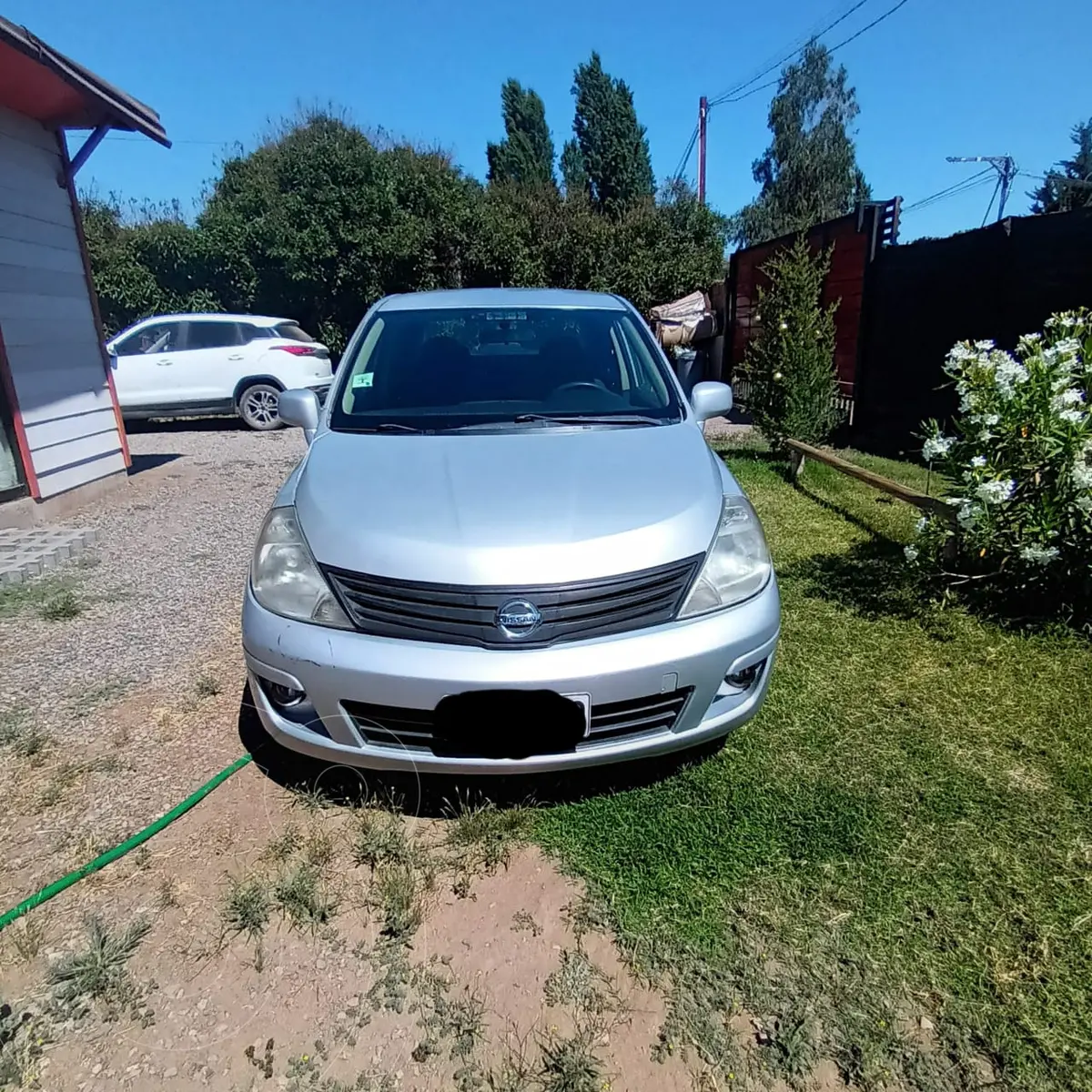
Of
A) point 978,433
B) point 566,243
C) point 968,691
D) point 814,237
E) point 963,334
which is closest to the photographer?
point 968,691

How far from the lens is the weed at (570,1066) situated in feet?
4.98

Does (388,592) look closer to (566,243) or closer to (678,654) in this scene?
(678,654)

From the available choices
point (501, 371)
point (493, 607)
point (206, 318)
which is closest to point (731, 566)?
point (493, 607)

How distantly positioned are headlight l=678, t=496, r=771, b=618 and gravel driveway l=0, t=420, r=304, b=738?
2583 mm

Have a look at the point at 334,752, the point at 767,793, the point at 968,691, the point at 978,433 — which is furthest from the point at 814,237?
the point at 334,752

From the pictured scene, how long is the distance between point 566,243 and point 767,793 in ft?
55.6

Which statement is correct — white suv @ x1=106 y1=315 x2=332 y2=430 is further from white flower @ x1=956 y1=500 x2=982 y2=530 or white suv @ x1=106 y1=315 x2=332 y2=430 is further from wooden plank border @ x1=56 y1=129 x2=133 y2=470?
white flower @ x1=956 y1=500 x2=982 y2=530

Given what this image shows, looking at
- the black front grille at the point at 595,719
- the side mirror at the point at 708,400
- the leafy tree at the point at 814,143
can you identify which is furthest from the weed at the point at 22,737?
the leafy tree at the point at 814,143

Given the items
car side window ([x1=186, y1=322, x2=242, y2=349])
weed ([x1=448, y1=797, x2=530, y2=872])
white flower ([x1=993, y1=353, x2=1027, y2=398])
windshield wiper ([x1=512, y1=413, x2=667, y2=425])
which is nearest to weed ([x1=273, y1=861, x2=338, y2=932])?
weed ([x1=448, y1=797, x2=530, y2=872])

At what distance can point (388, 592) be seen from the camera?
2.01 m

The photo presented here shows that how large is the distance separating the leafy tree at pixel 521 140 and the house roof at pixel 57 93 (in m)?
24.6

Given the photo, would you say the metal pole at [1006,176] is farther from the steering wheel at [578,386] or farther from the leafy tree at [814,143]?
the steering wheel at [578,386]

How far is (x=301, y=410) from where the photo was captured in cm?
314

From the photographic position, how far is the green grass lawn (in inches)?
63.3
